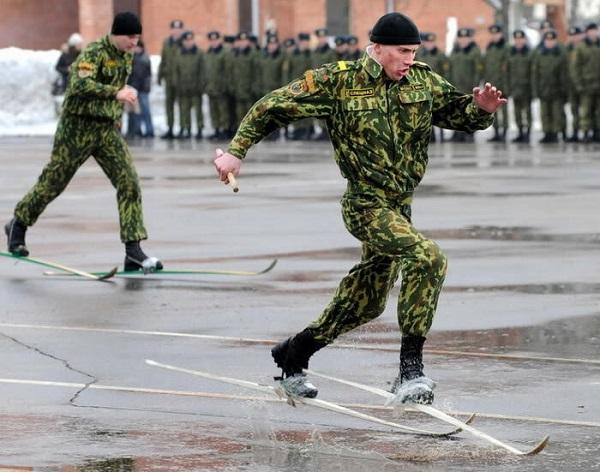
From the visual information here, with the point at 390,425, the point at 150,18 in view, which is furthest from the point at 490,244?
the point at 150,18

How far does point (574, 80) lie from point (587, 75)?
24 cm

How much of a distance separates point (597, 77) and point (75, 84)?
20.0 m

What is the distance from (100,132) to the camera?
1398 centimetres

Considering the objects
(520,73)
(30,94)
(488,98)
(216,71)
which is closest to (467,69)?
(520,73)

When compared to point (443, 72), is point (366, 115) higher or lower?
higher

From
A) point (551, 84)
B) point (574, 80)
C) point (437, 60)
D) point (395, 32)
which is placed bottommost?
point (551, 84)

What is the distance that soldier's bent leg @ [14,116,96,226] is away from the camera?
14.0m

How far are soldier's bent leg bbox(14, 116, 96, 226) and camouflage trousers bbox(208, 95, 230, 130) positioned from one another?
2297 centimetres

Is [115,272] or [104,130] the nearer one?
[115,272]

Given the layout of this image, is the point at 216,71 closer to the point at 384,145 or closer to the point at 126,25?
the point at 126,25

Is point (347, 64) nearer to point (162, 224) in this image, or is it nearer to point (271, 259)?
point (271, 259)

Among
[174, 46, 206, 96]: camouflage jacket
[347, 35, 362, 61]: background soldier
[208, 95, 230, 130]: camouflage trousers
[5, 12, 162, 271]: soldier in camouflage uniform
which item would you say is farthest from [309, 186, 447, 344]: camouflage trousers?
[208, 95, 230, 130]: camouflage trousers

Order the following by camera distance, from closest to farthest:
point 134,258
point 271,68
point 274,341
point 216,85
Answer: point 274,341
point 134,258
point 271,68
point 216,85

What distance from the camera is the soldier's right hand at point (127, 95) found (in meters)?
13.2
